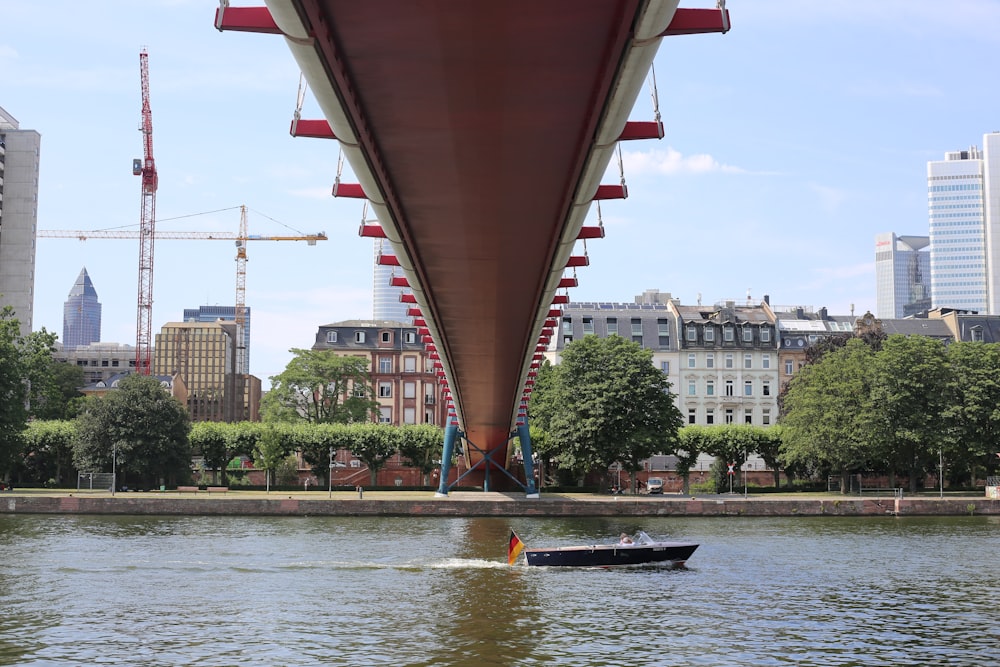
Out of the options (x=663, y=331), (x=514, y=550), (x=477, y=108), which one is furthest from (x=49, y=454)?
(x=477, y=108)

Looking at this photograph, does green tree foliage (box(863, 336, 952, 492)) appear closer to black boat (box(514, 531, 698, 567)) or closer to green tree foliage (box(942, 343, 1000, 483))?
green tree foliage (box(942, 343, 1000, 483))

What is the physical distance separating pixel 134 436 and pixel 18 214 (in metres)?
105

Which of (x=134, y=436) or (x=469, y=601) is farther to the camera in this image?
(x=134, y=436)

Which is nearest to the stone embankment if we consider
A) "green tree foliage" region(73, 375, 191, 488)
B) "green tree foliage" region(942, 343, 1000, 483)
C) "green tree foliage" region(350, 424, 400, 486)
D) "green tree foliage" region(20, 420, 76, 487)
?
"green tree foliage" region(942, 343, 1000, 483)

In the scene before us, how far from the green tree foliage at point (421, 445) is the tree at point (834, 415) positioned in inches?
1187

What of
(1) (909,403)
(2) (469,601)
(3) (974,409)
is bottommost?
(2) (469,601)

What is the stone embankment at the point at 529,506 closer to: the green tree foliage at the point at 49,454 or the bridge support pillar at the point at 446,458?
the bridge support pillar at the point at 446,458

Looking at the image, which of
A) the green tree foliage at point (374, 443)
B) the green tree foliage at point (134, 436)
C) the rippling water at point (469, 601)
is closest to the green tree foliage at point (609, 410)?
the green tree foliage at point (374, 443)

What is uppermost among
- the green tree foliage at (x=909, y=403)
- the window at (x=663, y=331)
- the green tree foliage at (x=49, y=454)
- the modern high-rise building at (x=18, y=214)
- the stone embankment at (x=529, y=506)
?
the modern high-rise building at (x=18, y=214)

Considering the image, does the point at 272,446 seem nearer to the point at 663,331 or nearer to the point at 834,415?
the point at 834,415

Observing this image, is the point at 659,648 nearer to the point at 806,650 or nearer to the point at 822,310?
the point at 806,650

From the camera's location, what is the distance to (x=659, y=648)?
26.4 meters

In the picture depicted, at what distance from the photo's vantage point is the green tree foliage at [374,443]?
94062mm

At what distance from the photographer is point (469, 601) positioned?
33.2m
